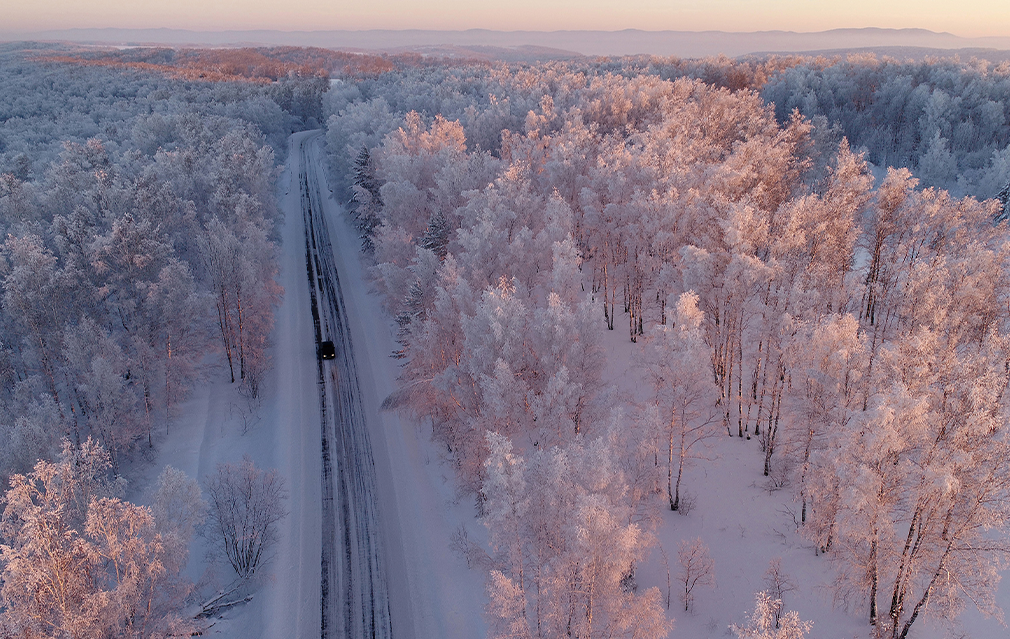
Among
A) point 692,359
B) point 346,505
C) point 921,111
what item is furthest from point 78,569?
point 921,111

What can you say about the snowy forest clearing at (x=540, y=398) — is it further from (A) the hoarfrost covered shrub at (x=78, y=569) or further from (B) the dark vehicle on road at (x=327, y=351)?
(B) the dark vehicle on road at (x=327, y=351)

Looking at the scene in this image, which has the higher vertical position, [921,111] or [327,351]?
[921,111]

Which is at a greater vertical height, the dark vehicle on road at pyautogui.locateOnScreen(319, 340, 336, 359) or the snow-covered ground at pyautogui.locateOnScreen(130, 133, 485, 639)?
the dark vehicle on road at pyautogui.locateOnScreen(319, 340, 336, 359)

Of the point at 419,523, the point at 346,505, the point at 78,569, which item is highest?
the point at 78,569

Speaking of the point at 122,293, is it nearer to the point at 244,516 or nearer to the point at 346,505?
the point at 244,516

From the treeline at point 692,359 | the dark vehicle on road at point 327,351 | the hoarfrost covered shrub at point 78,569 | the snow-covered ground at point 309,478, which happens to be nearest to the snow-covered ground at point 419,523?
the snow-covered ground at point 309,478

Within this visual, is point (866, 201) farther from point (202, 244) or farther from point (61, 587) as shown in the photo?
point (202, 244)

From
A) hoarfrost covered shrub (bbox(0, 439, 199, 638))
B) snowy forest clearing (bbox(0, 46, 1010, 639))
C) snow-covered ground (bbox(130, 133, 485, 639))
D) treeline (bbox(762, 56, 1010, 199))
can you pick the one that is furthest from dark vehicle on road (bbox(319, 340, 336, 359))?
treeline (bbox(762, 56, 1010, 199))

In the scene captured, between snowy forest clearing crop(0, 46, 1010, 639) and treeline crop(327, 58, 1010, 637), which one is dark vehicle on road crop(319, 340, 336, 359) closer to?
snowy forest clearing crop(0, 46, 1010, 639)
